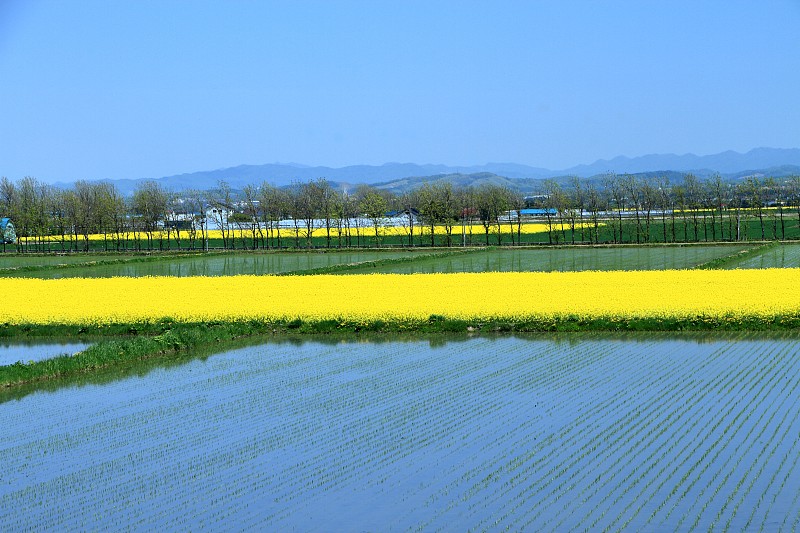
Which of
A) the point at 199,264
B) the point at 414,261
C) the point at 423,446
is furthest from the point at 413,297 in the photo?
the point at 199,264

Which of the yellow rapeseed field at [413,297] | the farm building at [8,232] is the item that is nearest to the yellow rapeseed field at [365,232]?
the farm building at [8,232]

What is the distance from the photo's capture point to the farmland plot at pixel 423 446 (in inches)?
404

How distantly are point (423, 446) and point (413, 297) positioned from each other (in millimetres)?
17316

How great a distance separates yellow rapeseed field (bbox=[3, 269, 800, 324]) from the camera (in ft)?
84.8

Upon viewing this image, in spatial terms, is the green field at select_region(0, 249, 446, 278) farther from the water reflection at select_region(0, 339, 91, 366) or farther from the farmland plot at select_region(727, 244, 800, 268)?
A: the water reflection at select_region(0, 339, 91, 366)

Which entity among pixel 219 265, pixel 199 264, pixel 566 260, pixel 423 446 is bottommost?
pixel 566 260

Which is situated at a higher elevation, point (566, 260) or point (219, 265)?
point (219, 265)

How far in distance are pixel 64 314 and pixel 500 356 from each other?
14231 mm

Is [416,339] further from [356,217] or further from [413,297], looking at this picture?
[356,217]

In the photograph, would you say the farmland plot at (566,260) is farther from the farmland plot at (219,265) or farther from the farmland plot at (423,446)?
the farmland plot at (423,446)

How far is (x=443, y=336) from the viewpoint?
925 inches

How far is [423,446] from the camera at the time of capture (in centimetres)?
1287

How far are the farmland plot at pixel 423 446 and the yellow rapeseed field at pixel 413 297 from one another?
5.98 meters

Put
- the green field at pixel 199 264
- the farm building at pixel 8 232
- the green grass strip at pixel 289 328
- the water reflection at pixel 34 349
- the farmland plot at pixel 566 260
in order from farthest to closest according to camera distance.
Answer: the farm building at pixel 8 232 < the green field at pixel 199 264 < the farmland plot at pixel 566 260 < the water reflection at pixel 34 349 < the green grass strip at pixel 289 328
